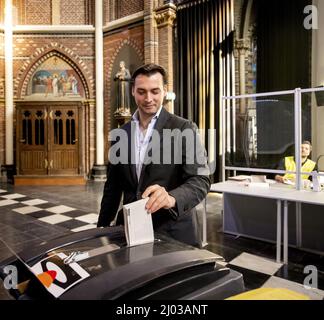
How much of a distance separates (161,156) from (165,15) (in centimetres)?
728

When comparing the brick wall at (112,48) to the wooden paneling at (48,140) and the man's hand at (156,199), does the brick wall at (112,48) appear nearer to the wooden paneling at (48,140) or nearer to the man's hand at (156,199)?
the wooden paneling at (48,140)

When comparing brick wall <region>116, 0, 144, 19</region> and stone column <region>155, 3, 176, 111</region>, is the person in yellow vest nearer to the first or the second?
stone column <region>155, 3, 176, 111</region>

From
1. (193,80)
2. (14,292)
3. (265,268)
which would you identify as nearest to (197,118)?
(193,80)

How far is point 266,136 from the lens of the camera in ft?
16.5

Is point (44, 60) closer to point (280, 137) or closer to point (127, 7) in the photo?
point (127, 7)

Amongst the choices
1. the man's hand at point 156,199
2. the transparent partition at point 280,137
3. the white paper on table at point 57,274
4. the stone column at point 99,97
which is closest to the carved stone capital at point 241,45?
the transparent partition at point 280,137

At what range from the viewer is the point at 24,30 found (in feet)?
31.0

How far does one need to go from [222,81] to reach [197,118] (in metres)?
1.00

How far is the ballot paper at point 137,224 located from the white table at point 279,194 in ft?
8.16


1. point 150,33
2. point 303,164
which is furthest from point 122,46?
point 303,164

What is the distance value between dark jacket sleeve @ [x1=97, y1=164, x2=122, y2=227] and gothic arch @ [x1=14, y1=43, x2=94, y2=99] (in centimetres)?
845

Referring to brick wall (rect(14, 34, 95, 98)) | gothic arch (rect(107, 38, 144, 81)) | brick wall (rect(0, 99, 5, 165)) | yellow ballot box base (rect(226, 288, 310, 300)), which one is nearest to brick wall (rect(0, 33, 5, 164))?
brick wall (rect(0, 99, 5, 165))
